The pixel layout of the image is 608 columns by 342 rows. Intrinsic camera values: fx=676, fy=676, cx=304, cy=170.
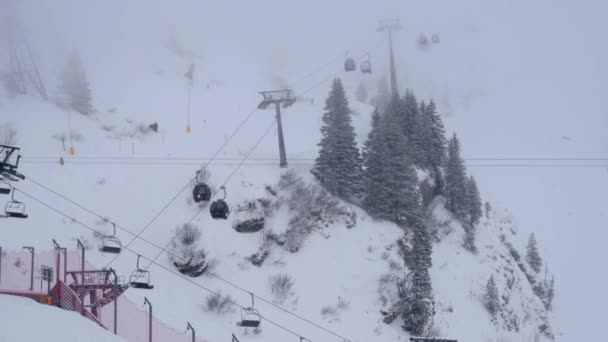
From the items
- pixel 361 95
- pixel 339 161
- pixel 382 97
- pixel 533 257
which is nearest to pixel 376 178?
pixel 339 161

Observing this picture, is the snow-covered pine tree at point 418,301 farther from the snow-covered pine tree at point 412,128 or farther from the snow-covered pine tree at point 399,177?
the snow-covered pine tree at point 412,128

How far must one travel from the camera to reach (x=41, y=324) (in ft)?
72.7

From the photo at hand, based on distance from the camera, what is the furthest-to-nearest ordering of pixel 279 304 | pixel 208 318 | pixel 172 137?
1. pixel 172 137
2. pixel 279 304
3. pixel 208 318

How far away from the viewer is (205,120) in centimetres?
6869

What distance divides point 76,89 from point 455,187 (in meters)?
35.5

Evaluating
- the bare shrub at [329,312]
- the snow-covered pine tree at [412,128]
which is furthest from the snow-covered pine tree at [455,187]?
the bare shrub at [329,312]

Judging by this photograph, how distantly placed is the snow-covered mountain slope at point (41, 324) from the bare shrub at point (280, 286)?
1707 centimetres

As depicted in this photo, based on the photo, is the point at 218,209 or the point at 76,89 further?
the point at 76,89

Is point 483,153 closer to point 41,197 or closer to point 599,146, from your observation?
point 599,146

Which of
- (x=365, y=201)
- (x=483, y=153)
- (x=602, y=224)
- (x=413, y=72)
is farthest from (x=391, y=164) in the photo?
(x=413, y=72)

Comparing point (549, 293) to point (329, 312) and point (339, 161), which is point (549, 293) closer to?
point (339, 161)

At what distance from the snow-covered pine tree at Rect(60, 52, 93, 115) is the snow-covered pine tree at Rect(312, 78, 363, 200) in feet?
77.1

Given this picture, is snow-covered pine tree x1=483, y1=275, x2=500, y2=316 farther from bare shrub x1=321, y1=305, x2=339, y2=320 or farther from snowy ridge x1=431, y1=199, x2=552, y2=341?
bare shrub x1=321, y1=305, x2=339, y2=320

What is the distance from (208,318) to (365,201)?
680 inches
